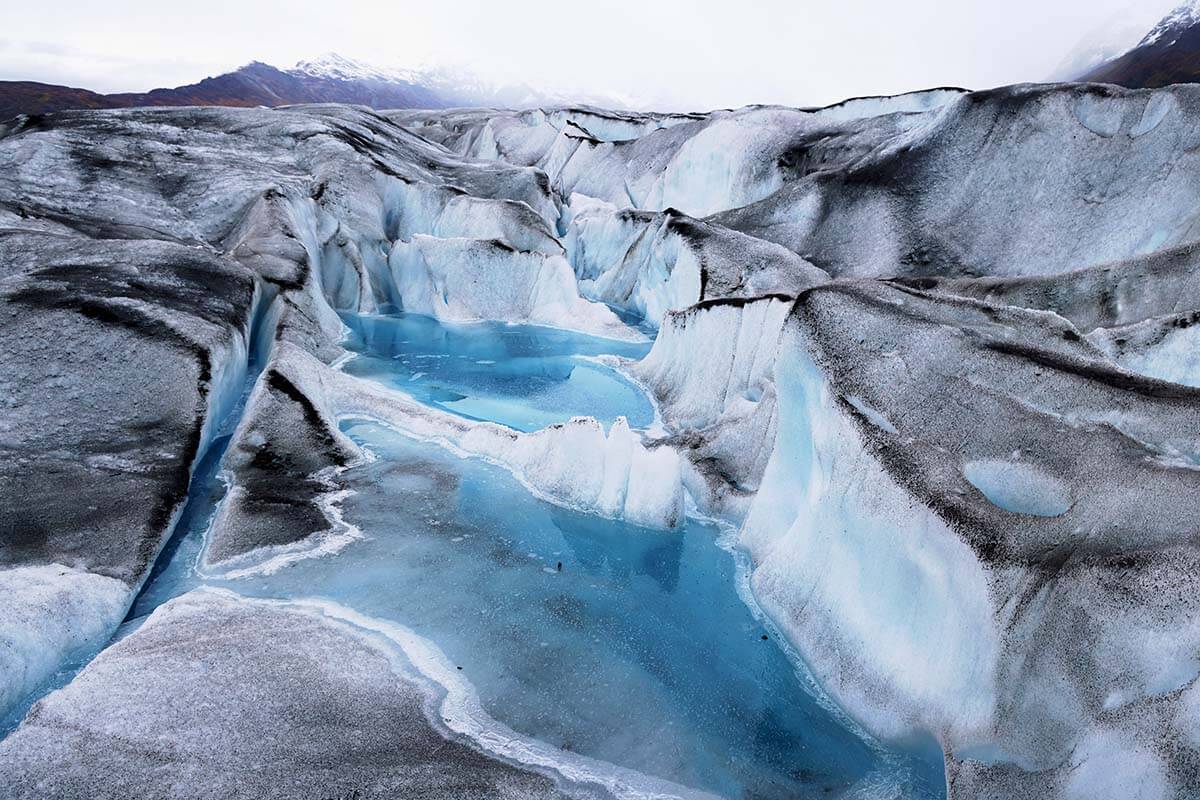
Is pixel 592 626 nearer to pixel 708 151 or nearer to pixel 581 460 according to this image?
pixel 581 460

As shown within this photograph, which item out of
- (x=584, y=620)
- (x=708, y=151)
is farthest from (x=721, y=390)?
(x=708, y=151)

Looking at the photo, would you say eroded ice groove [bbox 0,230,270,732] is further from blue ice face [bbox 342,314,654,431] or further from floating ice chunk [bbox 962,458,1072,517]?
floating ice chunk [bbox 962,458,1072,517]

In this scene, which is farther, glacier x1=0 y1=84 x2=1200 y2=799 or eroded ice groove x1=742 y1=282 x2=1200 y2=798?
glacier x1=0 y1=84 x2=1200 y2=799

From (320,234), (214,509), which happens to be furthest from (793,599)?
(320,234)

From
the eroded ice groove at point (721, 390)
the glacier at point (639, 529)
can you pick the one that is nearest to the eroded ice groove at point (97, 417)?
the glacier at point (639, 529)

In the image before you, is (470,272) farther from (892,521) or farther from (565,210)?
(892,521)

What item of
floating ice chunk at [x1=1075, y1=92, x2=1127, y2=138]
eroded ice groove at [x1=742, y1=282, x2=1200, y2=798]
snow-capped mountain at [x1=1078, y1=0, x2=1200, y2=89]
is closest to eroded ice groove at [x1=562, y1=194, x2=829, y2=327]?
eroded ice groove at [x1=742, y1=282, x2=1200, y2=798]

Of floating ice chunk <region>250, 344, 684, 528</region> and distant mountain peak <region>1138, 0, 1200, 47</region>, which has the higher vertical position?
distant mountain peak <region>1138, 0, 1200, 47</region>
